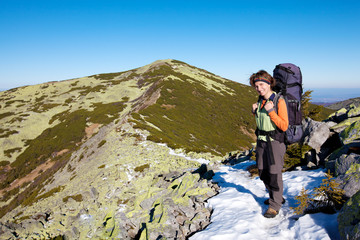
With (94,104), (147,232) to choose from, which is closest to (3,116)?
(94,104)

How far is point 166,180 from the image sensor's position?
1351 centimetres

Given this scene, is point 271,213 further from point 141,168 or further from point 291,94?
point 141,168

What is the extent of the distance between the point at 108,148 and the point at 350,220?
80.7 feet

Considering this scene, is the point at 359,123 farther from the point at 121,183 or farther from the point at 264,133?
the point at 121,183

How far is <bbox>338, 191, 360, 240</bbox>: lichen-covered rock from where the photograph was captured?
372cm

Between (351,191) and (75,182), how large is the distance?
23.0 meters

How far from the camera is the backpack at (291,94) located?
4.88 metres

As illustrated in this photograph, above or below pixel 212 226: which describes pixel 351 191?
above

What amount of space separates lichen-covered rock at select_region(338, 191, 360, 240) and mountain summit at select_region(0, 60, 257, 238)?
4.14 meters

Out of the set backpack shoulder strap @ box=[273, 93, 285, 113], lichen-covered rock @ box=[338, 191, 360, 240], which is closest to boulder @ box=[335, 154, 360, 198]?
lichen-covered rock @ box=[338, 191, 360, 240]

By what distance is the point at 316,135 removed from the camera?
34.0ft

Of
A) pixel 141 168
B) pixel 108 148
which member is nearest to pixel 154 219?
pixel 141 168

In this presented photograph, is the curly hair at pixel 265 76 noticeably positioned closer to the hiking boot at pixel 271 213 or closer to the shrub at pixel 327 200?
the shrub at pixel 327 200

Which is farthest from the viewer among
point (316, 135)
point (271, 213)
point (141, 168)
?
point (141, 168)
